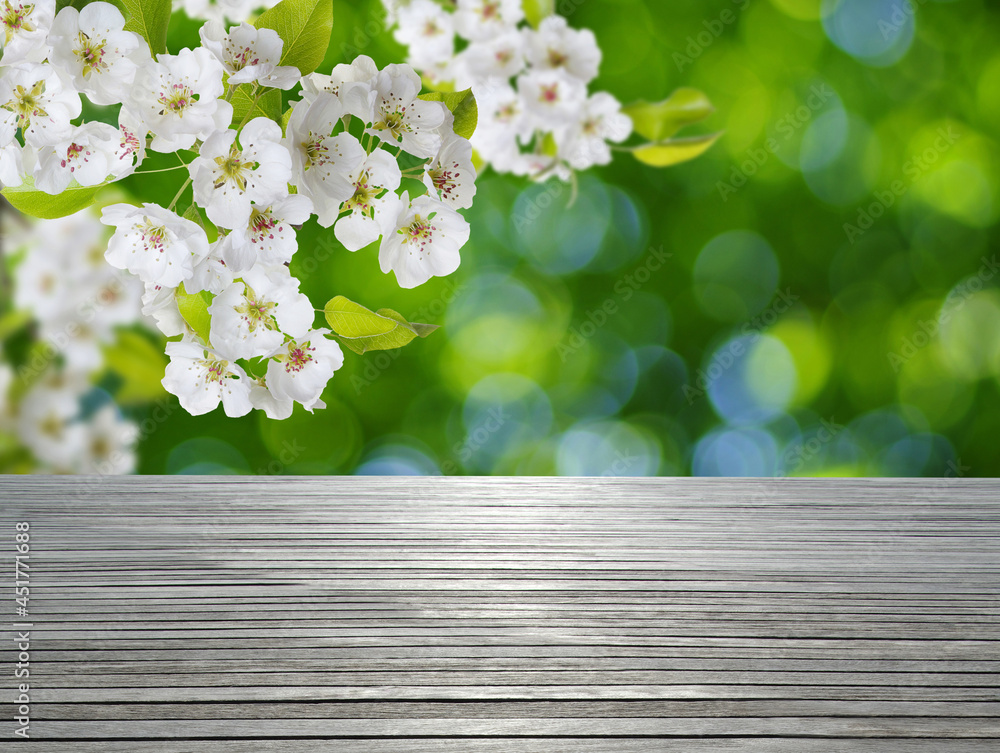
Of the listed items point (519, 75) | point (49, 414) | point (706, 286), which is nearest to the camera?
point (49, 414)

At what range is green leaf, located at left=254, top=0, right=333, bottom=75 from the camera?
402 mm

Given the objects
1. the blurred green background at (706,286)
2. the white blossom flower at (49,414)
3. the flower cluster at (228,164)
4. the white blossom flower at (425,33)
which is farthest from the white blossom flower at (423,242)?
the blurred green background at (706,286)

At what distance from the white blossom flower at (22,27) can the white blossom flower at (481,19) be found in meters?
0.52

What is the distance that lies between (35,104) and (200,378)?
0.15 meters

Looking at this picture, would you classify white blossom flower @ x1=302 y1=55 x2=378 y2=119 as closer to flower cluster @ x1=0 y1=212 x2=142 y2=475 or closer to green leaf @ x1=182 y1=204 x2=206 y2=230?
green leaf @ x1=182 y1=204 x2=206 y2=230

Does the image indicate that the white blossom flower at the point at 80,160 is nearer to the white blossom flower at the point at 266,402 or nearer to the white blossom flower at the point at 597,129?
the white blossom flower at the point at 266,402

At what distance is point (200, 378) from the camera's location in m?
0.44

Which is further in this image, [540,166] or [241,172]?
[540,166]

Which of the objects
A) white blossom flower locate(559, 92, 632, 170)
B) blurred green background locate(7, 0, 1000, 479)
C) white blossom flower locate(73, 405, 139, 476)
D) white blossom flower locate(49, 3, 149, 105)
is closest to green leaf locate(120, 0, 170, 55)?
white blossom flower locate(49, 3, 149, 105)

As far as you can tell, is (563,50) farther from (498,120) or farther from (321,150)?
(321,150)

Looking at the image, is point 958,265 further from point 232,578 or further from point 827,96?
point 232,578

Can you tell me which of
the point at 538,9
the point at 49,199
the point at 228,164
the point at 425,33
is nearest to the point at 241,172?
the point at 228,164

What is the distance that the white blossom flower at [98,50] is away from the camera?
36cm

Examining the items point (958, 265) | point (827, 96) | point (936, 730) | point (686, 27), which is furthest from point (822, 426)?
point (936, 730)
